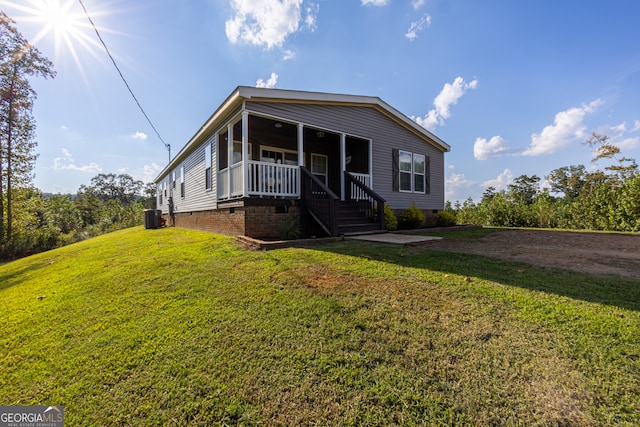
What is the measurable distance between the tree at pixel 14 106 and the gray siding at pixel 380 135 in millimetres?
15876

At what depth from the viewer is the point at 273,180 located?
6871mm

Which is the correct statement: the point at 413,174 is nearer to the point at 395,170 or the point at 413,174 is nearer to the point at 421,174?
the point at 421,174

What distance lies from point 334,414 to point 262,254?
3326 millimetres

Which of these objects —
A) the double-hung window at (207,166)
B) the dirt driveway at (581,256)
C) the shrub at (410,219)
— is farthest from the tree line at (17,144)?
the dirt driveway at (581,256)

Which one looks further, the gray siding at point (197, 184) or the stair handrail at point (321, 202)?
the gray siding at point (197, 184)

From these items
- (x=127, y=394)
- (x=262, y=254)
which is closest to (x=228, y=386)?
(x=127, y=394)

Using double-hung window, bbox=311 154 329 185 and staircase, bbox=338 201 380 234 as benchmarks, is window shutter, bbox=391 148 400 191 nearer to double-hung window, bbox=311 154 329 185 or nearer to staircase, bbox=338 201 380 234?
double-hung window, bbox=311 154 329 185

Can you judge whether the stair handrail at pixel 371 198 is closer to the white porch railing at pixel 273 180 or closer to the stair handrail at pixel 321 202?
the stair handrail at pixel 321 202

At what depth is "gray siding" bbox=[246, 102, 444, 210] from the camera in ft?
24.7

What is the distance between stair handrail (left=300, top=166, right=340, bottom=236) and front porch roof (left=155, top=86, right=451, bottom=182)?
2.11 metres

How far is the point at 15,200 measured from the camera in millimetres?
13555

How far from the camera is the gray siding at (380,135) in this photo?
7527mm

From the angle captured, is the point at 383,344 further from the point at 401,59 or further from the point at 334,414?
the point at 401,59

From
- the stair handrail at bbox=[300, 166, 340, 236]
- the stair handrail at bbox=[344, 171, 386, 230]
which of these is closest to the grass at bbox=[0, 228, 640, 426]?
the stair handrail at bbox=[300, 166, 340, 236]
